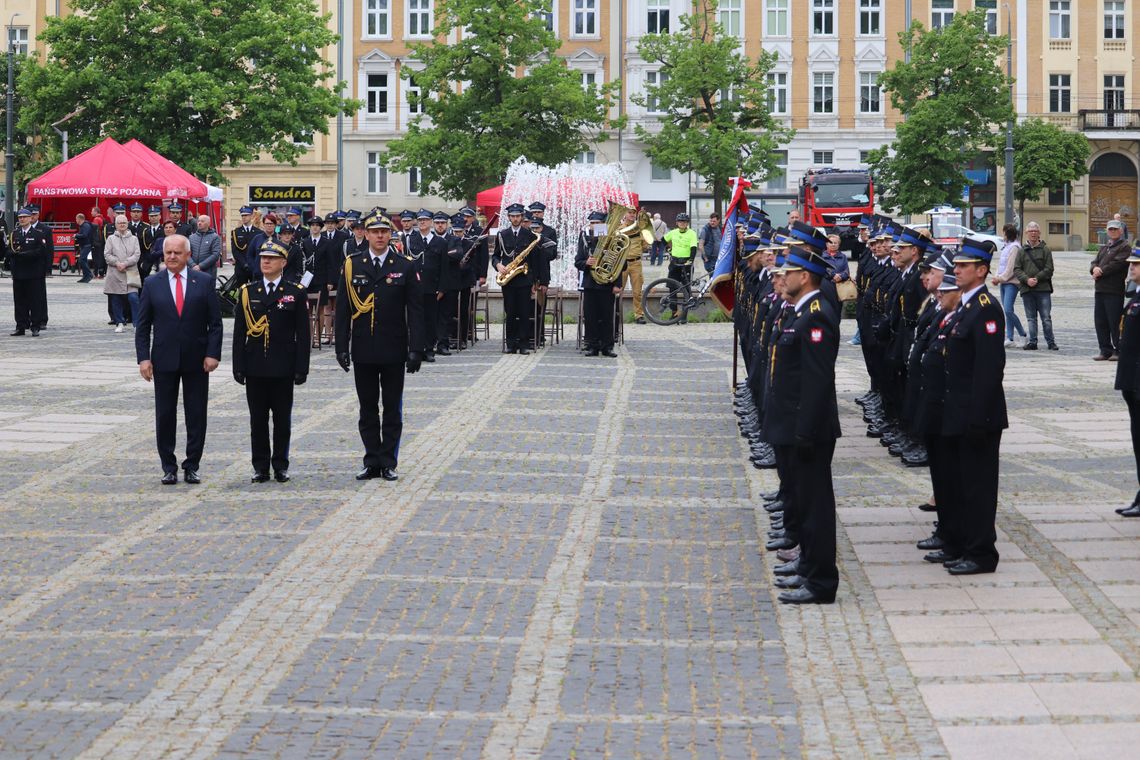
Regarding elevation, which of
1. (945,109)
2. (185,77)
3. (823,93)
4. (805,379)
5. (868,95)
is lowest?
(805,379)

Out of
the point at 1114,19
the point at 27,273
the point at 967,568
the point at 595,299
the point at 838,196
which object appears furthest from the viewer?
the point at 1114,19

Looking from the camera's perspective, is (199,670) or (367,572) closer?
(199,670)

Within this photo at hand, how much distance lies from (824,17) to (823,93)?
3199 mm

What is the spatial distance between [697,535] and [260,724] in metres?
4.56

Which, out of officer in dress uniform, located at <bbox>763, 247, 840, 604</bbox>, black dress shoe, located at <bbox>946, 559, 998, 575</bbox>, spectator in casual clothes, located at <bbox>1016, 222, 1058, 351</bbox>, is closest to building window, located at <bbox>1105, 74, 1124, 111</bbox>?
spectator in casual clothes, located at <bbox>1016, 222, 1058, 351</bbox>

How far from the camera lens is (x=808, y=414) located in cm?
901

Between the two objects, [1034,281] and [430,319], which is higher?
[1034,281]

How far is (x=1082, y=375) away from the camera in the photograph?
21016 millimetres

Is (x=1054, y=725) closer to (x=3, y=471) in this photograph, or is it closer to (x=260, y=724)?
(x=260, y=724)

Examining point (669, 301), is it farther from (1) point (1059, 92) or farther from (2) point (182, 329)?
(1) point (1059, 92)

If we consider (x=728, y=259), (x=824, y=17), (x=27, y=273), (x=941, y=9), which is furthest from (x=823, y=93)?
(x=728, y=259)

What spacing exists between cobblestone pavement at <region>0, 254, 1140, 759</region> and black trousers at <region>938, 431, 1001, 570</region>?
0.22 metres

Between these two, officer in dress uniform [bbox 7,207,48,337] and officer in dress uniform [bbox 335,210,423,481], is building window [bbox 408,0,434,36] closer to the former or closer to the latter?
officer in dress uniform [bbox 7,207,48,337]

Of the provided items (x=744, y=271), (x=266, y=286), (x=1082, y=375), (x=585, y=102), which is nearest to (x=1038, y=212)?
(x=585, y=102)
